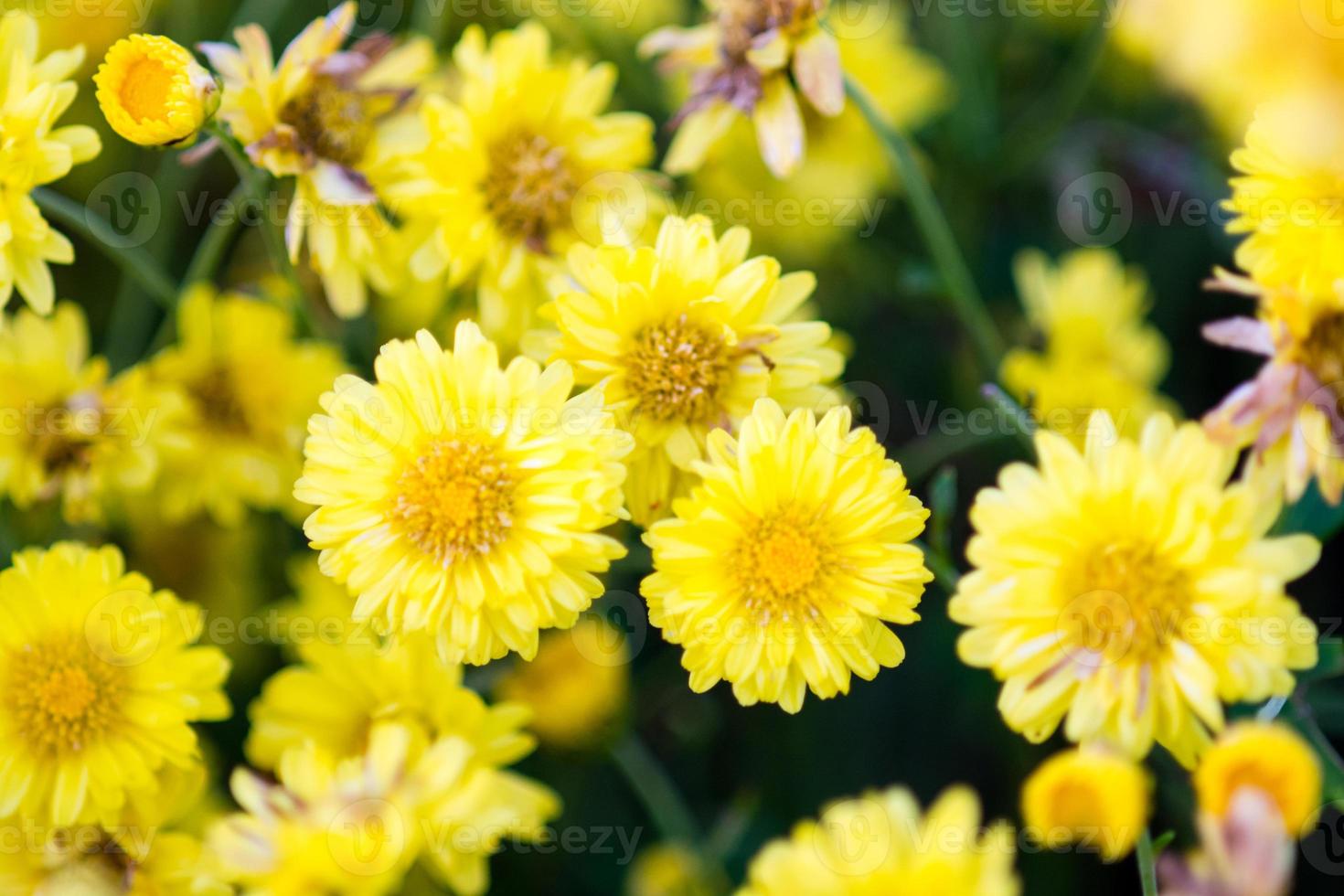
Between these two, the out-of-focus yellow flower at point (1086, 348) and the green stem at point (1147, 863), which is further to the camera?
the out-of-focus yellow flower at point (1086, 348)

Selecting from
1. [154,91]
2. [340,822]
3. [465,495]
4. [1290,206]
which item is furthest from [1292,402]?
[154,91]

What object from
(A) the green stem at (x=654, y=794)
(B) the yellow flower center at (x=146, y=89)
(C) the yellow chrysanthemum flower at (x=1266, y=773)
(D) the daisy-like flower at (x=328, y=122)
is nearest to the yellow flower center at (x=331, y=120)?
(D) the daisy-like flower at (x=328, y=122)

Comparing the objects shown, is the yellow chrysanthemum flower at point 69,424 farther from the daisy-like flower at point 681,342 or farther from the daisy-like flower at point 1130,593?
the daisy-like flower at point 1130,593

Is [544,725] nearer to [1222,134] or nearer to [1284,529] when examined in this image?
[1284,529]

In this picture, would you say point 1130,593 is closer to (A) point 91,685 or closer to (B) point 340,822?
(B) point 340,822

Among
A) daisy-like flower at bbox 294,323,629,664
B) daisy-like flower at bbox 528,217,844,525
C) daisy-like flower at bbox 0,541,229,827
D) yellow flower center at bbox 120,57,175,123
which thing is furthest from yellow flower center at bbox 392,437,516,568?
yellow flower center at bbox 120,57,175,123

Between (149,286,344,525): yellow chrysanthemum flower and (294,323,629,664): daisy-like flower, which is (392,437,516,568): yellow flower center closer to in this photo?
(294,323,629,664): daisy-like flower

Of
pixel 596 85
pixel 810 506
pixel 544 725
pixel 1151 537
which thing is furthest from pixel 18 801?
pixel 1151 537
